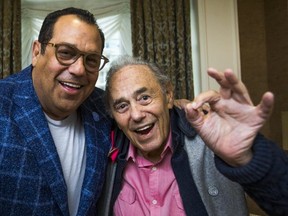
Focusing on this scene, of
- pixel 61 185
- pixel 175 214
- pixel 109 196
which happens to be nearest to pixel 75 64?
pixel 61 185

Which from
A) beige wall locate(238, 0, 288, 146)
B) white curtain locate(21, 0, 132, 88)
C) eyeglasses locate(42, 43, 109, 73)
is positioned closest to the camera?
eyeglasses locate(42, 43, 109, 73)

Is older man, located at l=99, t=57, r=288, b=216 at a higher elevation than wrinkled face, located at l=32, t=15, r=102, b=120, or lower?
lower

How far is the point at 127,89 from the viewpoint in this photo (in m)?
1.20

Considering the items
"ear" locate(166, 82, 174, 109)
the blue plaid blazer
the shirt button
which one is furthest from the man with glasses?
the shirt button

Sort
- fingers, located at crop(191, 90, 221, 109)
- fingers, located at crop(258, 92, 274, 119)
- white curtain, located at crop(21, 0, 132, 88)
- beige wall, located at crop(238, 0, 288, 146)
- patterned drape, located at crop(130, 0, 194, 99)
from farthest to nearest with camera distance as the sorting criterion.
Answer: white curtain, located at crop(21, 0, 132, 88) < patterned drape, located at crop(130, 0, 194, 99) < beige wall, located at crop(238, 0, 288, 146) < fingers, located at crop(191, 90, 221, 109) < fingers, located at crop(258, 92, 274, 119)

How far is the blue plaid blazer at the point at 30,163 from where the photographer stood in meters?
0.98

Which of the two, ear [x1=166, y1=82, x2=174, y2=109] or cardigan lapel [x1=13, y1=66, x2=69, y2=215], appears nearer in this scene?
cardigan lapel [x1=13, y1=66, x2=69, y2=215]

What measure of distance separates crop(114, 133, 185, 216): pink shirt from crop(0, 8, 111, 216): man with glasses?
0.12m

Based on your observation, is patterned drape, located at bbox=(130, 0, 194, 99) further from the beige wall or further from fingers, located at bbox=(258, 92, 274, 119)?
fingers, located at bbox=(258, 92, 274, 119)

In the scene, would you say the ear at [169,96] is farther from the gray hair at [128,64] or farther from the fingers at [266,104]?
the fingers at [266,104]

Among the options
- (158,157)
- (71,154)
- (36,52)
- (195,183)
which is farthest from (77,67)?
(195,183)

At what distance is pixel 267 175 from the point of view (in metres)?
0.74

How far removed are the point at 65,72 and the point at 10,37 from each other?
2.06 metres

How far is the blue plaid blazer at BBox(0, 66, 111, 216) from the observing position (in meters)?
0.98
